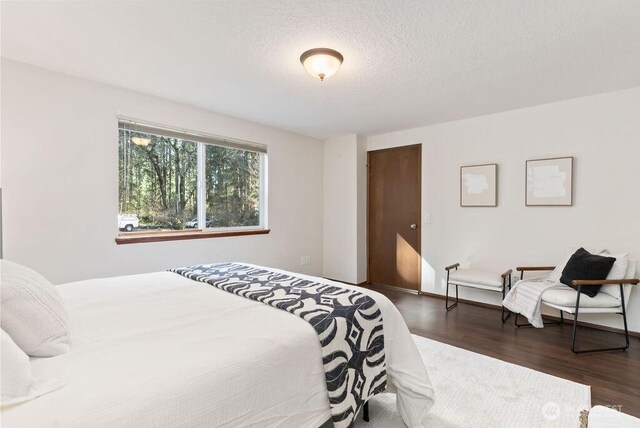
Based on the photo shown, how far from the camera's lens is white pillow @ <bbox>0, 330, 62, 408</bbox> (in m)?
0.80

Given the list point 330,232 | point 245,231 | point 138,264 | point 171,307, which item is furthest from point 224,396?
point 330,232

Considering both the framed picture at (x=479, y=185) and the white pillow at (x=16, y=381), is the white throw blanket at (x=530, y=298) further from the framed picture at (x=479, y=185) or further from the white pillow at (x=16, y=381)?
the white pillow at (x=16, y=381)

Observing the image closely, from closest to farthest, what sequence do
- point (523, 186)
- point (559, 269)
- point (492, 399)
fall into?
1. point (492, 399)
2. point (559, 269)
3. point (523, 186)

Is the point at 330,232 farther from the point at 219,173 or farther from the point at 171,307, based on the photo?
Result: the point at 171,307

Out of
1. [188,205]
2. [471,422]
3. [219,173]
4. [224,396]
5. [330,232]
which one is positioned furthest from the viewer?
[330,232]

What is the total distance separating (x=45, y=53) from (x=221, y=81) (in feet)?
4.14

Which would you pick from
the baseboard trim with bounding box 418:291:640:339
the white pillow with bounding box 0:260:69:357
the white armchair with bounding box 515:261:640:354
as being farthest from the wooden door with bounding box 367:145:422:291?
the white pillow with bounding box 0:260:69:357

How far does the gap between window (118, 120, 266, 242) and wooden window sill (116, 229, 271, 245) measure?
0.04m

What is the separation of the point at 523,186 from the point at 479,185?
0.46m

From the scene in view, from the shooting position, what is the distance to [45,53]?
7.67 feet

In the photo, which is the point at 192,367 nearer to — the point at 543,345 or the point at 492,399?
the point at 492,399

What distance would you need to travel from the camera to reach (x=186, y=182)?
141 inches

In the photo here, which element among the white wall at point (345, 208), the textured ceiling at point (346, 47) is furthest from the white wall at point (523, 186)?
the white wall at point (345, 208)

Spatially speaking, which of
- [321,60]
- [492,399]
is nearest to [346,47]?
[321,60]
